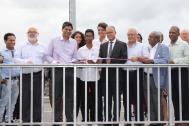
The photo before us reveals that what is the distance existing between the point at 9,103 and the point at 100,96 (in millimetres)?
1716

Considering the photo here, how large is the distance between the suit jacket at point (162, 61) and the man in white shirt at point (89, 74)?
44.1 inches

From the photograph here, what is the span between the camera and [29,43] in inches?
353

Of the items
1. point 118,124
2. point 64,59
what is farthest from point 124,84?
point 64,59

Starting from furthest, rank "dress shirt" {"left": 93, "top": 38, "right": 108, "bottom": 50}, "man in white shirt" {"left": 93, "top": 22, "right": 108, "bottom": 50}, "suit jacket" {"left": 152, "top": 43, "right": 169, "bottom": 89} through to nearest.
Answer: "man in white shirt" {"left": 93, "top": 22, "right": 108, "bottom": 50} < "dress shirt" {"left": 93, "top": 38, "right": 108, "bottom": 50} < "suit jacket" {"left": 152, "top": 43, "right": 169, "bottom": 89}

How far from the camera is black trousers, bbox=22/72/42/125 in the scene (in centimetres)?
823

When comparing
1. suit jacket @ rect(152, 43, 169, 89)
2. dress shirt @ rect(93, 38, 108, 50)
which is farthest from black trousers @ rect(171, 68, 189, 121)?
dress shirt @ rect(93, 38, 108, 50)

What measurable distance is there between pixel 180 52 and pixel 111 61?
1.39 meters

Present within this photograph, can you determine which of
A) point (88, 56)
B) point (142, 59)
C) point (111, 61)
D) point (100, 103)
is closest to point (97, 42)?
point (88, 56)

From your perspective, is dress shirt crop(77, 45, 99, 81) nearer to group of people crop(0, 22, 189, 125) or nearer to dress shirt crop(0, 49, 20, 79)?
group of people crop(0, 22, 189, 125)

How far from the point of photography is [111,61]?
873 centimetres

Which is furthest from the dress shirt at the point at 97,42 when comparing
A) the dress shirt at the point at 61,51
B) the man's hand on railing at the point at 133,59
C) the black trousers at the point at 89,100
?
the black trousers at the point at 89,100

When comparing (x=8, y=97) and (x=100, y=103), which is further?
(x=100, y=103)

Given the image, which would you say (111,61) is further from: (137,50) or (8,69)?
(8,69)

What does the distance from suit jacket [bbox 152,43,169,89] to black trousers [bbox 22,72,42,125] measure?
2.19 m
